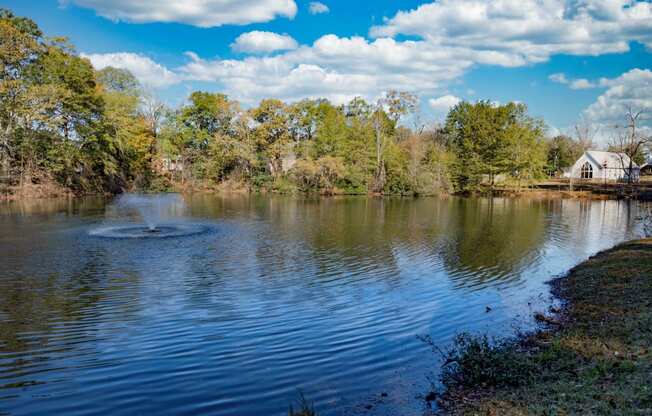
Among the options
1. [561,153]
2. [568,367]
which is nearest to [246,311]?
[568,367]

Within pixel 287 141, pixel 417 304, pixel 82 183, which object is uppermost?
pixel 287 141

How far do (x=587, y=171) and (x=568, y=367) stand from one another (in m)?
107

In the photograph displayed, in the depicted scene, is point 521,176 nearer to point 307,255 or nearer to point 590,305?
point 307,255

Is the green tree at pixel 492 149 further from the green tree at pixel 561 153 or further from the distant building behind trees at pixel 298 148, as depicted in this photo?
the green tree at pixel 561 153

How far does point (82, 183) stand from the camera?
5950cm

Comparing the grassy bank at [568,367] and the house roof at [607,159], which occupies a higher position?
the house roof at [607,159]

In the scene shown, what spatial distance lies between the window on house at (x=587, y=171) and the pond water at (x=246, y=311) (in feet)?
266

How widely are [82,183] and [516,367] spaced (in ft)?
202

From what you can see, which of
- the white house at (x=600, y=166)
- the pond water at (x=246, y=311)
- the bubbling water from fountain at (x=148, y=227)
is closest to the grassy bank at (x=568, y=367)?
the pond water at (x=246, y=311)

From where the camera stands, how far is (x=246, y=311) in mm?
13359

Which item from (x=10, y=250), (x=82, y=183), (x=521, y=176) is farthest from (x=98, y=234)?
(x=521, y=176)

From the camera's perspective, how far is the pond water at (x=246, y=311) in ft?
27.2

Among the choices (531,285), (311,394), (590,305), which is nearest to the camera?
(311,394)

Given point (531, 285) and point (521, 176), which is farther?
point (521, 176)
